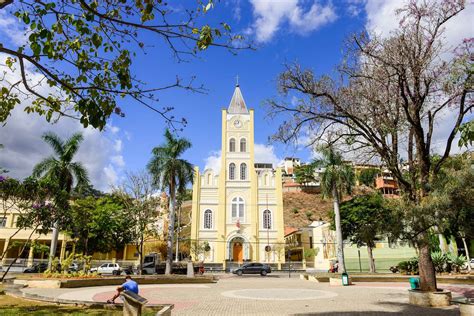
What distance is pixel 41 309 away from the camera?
10.2 metres

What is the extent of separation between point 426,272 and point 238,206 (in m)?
35.7

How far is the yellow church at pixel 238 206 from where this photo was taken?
4519cm

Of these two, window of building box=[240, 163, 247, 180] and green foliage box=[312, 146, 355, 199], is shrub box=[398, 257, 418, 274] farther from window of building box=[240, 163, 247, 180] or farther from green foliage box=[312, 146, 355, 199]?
window of building box=[240, 163, 247, 180]

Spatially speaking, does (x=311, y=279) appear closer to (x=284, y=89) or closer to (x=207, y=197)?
(x=284, y=89)

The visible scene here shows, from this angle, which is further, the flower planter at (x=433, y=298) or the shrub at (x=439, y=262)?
the shrub at (x=439, y=262)

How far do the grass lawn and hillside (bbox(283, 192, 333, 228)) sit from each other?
72.1 m

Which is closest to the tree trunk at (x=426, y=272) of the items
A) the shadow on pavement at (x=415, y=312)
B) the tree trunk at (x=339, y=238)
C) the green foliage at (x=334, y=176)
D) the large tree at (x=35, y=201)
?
the shadow on pavement at (x=415, y=312)

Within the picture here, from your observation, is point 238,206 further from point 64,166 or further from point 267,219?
point 64,166

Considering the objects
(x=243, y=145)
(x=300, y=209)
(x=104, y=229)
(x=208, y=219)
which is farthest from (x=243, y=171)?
(x=300, y=209)

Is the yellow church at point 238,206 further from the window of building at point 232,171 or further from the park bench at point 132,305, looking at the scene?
the park bench at point 132,305

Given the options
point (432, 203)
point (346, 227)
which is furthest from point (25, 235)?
point (432, 203)

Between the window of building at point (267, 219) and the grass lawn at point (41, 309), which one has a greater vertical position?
the window of building at point (267, 219)

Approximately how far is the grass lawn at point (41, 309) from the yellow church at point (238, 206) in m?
→ 33.2

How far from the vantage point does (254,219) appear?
46.3 metres
